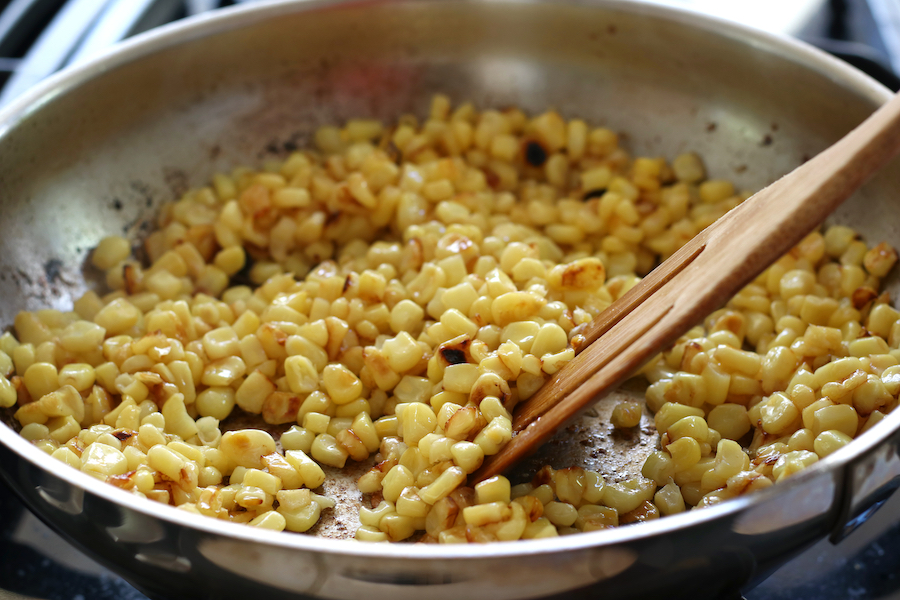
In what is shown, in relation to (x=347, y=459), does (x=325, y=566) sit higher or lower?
higher

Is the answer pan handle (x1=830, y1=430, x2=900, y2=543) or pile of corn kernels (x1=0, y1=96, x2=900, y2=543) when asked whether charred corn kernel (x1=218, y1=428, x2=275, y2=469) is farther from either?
pan handle (x1=830, y1=430, x2=900, y2=543)

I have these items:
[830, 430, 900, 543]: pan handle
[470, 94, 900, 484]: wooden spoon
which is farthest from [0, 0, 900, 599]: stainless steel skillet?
[470, 94, 900, 484]: wooden spoon

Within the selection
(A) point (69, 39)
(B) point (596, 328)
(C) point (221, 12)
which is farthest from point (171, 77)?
(B) point (596, 328)

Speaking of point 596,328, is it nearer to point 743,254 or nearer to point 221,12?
point 743,254

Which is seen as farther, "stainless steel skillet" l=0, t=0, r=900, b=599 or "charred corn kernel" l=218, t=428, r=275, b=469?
"charred corn kernel" l=218, t=428, r=275, b=469

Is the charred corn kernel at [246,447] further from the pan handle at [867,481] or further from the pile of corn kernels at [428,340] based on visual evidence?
the pan handle at [867,481]

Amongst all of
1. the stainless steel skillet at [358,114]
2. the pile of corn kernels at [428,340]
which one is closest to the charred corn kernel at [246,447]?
the pile of corn kernels at [428,340]
